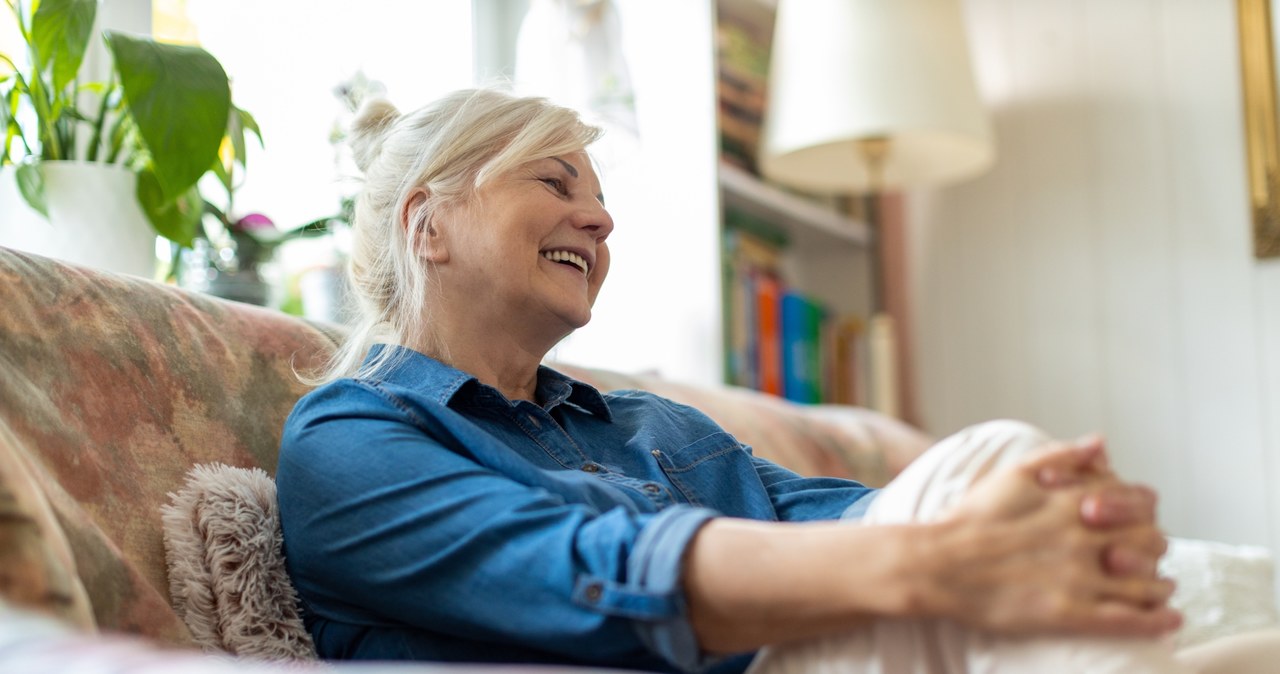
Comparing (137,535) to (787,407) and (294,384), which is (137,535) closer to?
(294,384)

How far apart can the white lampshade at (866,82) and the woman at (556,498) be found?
1.26 metres

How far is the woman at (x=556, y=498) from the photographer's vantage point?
2.47ft

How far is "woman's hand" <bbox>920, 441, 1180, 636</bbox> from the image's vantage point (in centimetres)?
74

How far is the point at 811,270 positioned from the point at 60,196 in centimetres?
207

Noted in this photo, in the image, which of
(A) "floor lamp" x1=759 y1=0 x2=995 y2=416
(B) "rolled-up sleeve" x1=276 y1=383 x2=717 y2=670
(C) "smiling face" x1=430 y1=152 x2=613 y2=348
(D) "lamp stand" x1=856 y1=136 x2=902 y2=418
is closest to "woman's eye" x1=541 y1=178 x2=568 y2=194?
(C) "smiling face" x1=430 y1=152 x2=613 y2=348

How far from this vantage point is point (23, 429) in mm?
907

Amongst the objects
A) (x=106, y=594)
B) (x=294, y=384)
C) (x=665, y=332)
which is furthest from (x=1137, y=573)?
(x=665, y=332)

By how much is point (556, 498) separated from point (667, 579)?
5.6 inches

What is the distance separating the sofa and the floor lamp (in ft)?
4.58

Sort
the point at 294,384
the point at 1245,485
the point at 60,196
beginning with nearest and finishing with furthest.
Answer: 1. the point at 294,384
2. the point at 60,196
3. the point at 1245,485

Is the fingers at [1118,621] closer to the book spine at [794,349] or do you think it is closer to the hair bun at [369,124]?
the hair bun at [369,124]

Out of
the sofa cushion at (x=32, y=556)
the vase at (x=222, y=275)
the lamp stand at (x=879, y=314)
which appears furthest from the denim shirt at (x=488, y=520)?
the lamp stand at (x=879, y=314)

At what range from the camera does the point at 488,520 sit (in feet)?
2.73

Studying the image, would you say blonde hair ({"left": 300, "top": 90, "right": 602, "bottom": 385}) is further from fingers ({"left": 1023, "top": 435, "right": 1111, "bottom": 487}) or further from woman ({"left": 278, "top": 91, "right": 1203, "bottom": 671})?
fingers ({"left": 1023, "top": 435, "right": 1111, "bottom": 487})
